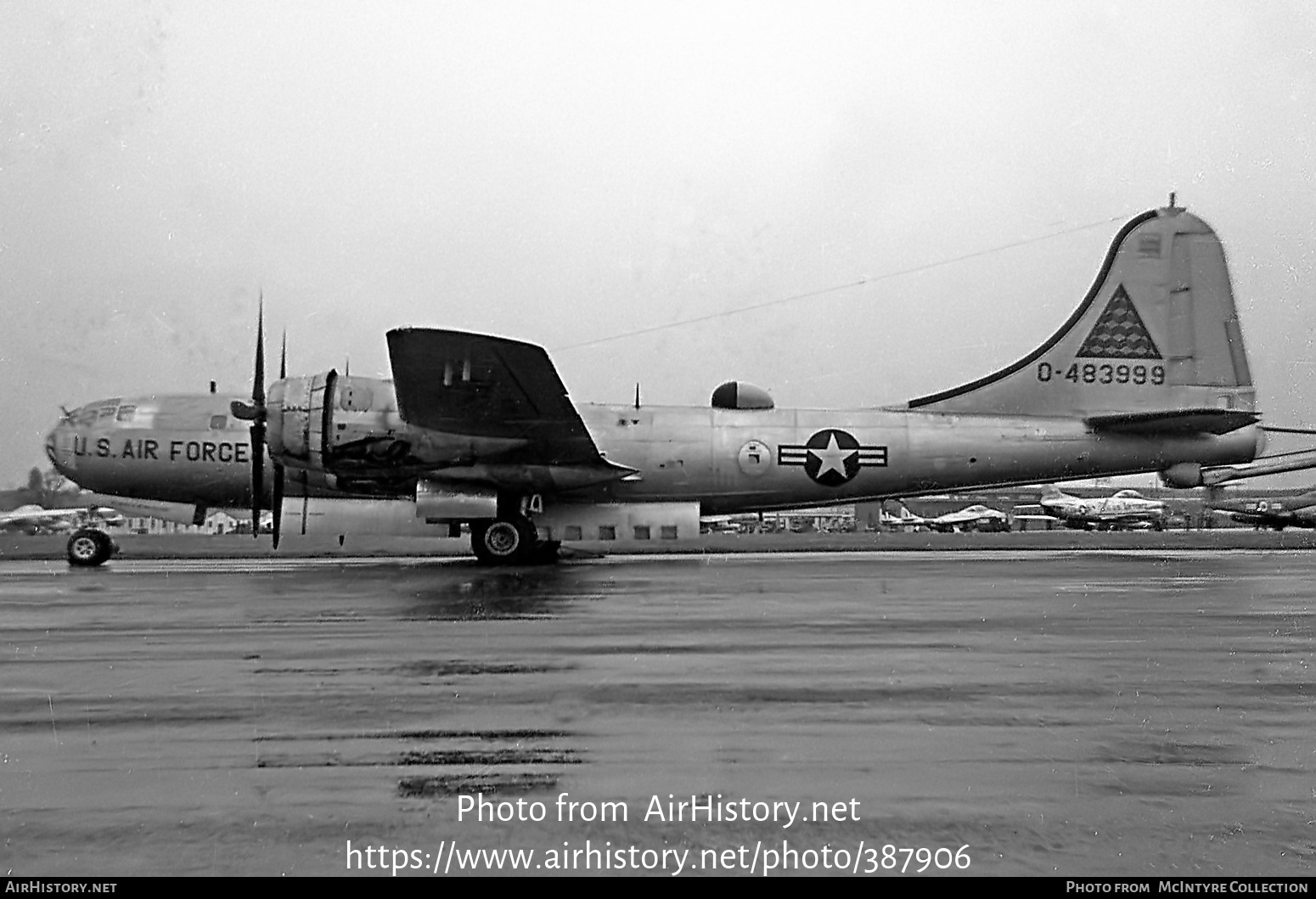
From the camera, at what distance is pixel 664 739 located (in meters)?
4.82

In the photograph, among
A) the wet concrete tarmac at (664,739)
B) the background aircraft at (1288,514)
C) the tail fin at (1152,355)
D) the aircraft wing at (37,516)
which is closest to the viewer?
the wet concrete tarmac at (664,739)

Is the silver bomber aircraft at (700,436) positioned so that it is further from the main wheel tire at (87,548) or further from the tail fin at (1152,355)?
the main wheel tire at (87,548)

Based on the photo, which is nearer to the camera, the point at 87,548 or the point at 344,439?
the point at 344,439

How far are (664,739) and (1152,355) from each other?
20153 mm

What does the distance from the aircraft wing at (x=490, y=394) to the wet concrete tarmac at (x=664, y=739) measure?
6697 millimetres

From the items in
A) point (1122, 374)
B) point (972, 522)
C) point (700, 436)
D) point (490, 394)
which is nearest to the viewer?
point (490, 394)

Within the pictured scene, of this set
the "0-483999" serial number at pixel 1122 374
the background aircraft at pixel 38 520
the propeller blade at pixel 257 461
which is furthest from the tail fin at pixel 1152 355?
the background aircraft at pixel 38 520

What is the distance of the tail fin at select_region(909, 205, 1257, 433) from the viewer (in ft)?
69.8

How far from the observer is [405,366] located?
16.6 metres

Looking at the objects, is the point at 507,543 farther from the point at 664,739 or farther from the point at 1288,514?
the point at 1288,514

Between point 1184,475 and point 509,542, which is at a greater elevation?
point 1184,475

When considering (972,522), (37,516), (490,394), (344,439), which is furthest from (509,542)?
(972,522)

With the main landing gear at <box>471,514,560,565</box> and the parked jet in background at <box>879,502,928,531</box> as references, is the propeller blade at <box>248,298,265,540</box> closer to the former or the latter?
the main landing gear at <box>471,514,560,565</box>

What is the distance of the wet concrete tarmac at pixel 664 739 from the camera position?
3.40 meters
